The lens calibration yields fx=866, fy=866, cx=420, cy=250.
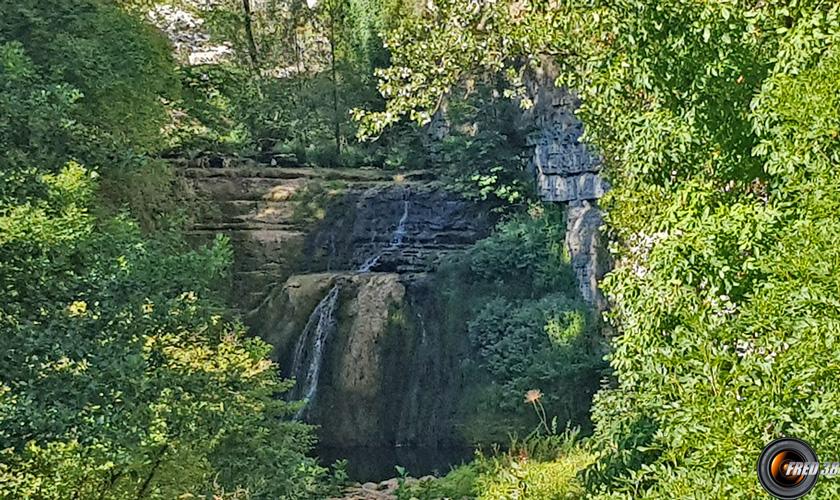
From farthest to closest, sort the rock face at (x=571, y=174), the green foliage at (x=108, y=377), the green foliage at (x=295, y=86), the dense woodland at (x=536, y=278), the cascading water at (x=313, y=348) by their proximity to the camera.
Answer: the green foliage at (x=295, y=86)
the cascading water at (x=313, y=348)
the rock face at (x=571, y=174)
the green foliage at (x=108, y=377)
the dense woodland at (x=536, y=278)

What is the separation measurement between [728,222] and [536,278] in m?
8.82

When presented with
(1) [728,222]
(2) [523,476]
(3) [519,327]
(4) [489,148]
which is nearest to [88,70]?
(2) [523,476]

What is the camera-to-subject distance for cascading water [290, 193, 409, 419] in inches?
491

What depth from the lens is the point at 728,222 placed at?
3.55 metres

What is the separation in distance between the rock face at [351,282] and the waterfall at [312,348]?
0.02 m

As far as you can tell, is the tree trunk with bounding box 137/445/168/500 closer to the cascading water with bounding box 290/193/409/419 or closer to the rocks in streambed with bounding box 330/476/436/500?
the rocks in streambed with bounding box 330/476/436/500

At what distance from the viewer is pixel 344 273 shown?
13.6m

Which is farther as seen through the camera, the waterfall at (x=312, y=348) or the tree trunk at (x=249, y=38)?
the tree trunk at (x=249, y=38)

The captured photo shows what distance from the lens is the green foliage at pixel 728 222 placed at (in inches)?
124

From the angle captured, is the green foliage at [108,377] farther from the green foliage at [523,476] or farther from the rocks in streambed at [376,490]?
the rocks in streambed at [376,490]

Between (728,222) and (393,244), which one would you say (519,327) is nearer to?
(393,244)

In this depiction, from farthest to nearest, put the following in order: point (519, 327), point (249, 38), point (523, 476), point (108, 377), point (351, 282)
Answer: point (249, 38), point (351, 282), point (519, 327), point (523, 476), point (108, 377)

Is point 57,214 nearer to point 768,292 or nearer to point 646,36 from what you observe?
point 646,36

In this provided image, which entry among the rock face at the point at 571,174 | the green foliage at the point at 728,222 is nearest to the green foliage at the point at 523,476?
the rock face at the point at 571,174
